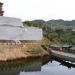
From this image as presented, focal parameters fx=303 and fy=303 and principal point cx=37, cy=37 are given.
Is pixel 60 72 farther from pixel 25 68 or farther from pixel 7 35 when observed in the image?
pixel 7 35

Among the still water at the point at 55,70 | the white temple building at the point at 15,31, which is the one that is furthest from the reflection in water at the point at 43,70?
the white temple building at the point at 15,31

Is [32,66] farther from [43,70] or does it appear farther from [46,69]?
[43,70]

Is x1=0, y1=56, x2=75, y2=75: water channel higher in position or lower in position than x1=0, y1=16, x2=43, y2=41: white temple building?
lower

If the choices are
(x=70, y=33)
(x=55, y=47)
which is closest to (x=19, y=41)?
(x=55, y=47)

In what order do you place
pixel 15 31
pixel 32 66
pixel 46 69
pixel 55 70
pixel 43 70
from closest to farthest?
pixel 43 70 → pixel 55 70 → pixel 46 69 → pixel 32 66 → pixel 15 31

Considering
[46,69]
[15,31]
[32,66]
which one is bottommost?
[46,69]

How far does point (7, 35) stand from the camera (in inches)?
2344

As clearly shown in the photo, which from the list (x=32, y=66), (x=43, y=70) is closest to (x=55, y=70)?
(x=43, y=70)

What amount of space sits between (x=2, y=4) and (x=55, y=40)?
17821 millimetres

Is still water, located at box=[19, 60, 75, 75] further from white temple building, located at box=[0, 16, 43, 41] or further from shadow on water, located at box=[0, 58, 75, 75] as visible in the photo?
white temple building, located at box=[0, 16, 43, 41]

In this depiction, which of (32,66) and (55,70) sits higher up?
(32,66)

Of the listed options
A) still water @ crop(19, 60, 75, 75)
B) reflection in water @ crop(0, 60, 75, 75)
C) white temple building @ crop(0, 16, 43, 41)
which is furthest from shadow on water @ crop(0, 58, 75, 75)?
white temple building @ crop(0, 16, 43, 41)

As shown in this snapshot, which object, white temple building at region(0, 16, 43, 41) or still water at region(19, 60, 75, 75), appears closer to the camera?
still water at region(19, 60, 75, 75)

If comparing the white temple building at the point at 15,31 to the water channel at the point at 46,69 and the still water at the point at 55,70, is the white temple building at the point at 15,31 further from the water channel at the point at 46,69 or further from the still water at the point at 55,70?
the still water at the point at 55,70
